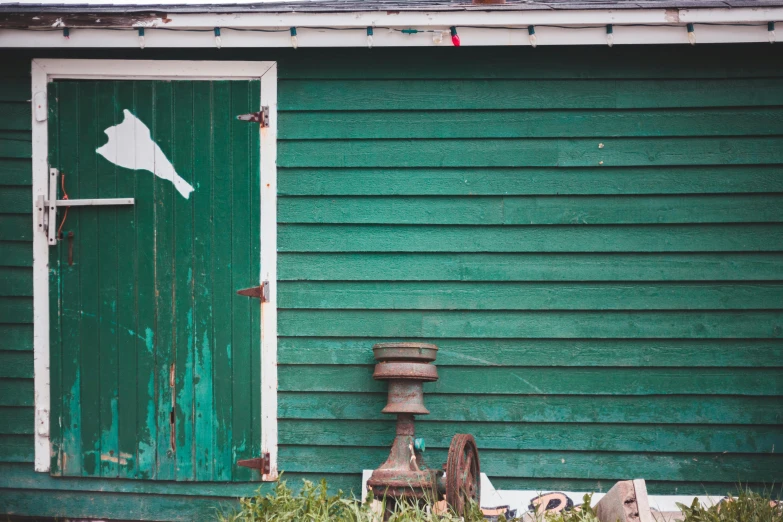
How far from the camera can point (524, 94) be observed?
4.29 m

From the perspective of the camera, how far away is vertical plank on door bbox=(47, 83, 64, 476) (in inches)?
167

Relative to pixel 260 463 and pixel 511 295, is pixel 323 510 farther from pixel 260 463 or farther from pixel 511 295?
pixel 511 295

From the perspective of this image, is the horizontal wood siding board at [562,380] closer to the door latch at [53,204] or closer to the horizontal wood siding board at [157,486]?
the horizontal wood siding board at [157,486]

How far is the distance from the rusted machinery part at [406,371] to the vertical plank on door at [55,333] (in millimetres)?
1825

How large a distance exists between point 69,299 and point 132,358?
490mm

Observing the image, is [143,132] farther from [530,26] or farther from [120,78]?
[530,26]

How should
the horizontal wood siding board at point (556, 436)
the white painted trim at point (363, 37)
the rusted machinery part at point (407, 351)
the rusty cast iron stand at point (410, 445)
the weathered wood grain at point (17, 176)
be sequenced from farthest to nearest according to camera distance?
the weathered wood grain at point (17, 176), the horizontal wood siding board at point (556, 436), the white painted trim at point (363, 37), the rusted machinery part at point (407, 351), the rusty cast iron stand at point (410, 445)

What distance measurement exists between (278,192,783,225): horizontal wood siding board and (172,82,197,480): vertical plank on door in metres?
0.55

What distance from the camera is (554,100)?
4.28 metres

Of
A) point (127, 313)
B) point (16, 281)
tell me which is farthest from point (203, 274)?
point (16, 281)

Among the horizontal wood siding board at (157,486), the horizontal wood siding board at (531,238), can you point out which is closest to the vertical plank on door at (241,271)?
the horizontal wood siding board at (157,486)

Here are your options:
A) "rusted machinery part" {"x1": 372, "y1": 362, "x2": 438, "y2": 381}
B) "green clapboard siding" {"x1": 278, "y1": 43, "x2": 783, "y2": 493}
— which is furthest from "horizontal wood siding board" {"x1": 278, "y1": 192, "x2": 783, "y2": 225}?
"rusted machinery part" {"x1": 372, "y1": 362, "x2": 438, "y2": 381}

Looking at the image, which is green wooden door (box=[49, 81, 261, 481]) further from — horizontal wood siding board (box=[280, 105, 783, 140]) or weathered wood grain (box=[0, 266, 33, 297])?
horizontal wood siding board (box=[280, 105, 783, 140])

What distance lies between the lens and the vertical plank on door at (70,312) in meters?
4.25
